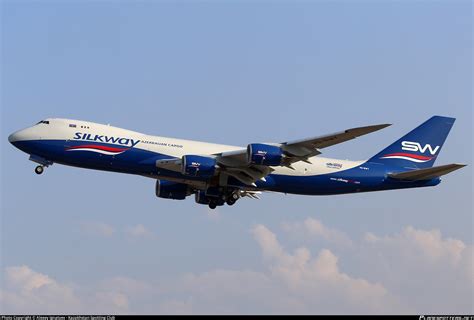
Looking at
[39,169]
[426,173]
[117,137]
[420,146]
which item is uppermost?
[420,146]

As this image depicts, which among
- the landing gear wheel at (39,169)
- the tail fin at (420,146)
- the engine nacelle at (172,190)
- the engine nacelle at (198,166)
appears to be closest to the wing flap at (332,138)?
the engine nacelle at (198,166)

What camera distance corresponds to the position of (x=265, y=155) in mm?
54344

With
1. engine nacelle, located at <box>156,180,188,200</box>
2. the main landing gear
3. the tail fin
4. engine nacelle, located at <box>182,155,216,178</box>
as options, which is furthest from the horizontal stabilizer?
engine nacelle, located at <box>156,180,188,200</box>

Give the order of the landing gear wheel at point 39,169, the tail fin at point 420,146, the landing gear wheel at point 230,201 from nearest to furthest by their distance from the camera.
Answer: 1. the landing gear wheel at point 39,169
2. the landing gear wheel at point 230,201
3. the tail fin at point 420,146

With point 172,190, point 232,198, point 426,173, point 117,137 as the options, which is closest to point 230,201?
point 232,198

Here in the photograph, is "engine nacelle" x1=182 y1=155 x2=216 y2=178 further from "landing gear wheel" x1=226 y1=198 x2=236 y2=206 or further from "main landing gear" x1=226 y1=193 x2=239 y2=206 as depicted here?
"landing gear wheel" x1=226 y1=198 x2=236 y2=206

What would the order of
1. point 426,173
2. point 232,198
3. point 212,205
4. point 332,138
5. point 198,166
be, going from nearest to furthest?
point 332,138 → point 198,166 → point 426,173 → point 232,198 → point 212,205

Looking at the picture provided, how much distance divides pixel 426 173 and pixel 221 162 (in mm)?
13014

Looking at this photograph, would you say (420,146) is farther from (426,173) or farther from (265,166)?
(265,166)

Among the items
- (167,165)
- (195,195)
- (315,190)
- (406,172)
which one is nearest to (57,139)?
(167,165)

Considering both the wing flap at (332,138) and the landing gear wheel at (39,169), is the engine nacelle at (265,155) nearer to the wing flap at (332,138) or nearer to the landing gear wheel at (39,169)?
the wing flap at (332,138)

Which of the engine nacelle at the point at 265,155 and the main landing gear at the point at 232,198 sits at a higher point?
the engine nacelle at the point at 265,155

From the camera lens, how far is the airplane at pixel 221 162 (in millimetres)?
54875

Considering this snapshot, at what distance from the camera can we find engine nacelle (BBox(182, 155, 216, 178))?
55.2 m
